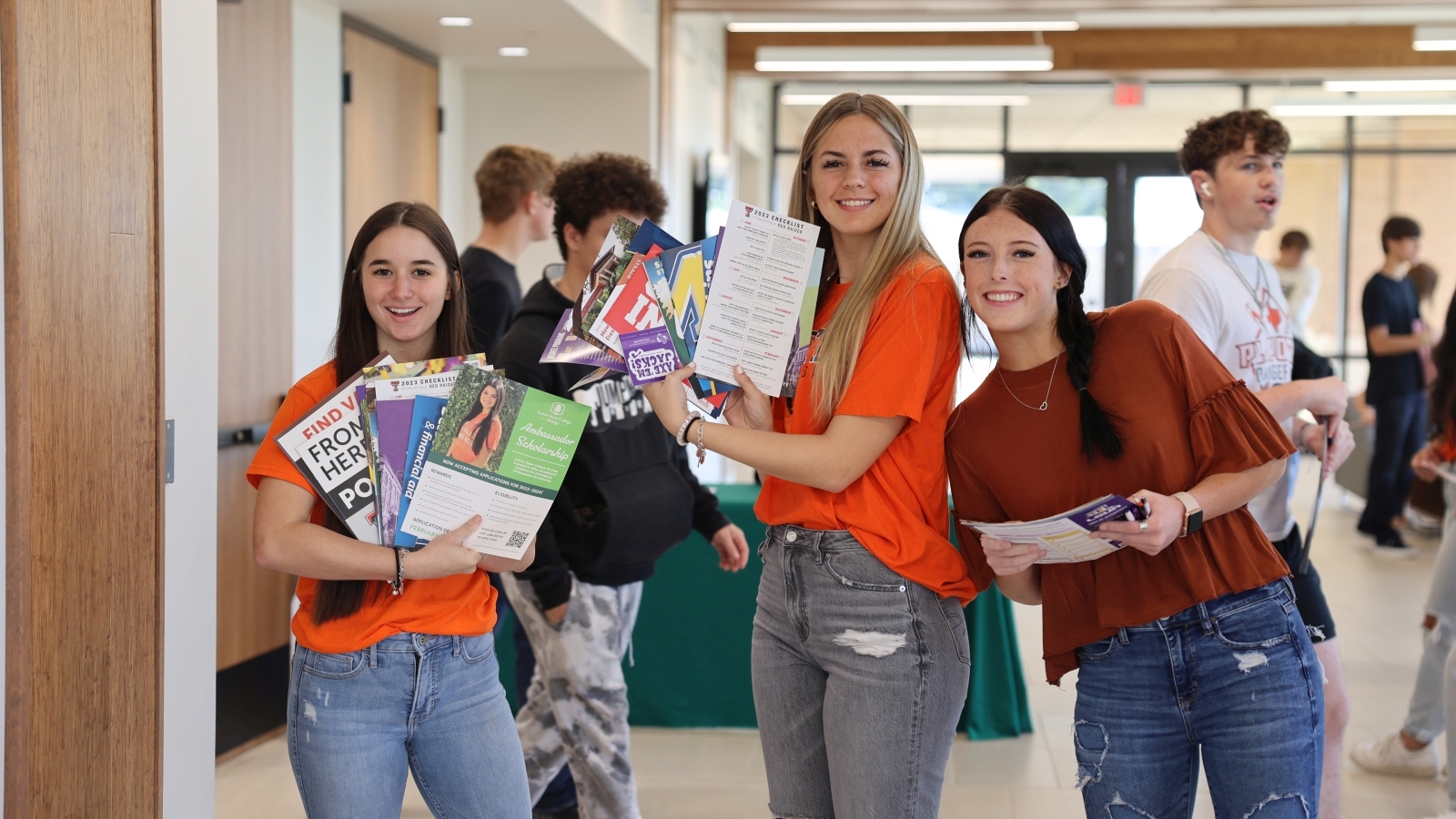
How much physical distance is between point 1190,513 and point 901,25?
686 cm

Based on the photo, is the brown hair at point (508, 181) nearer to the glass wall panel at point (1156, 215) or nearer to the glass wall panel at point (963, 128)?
the glass wall panel at point (963, 128)

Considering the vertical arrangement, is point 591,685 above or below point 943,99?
below

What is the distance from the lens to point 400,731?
174cm

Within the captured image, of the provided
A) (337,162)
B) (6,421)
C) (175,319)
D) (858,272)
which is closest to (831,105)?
(858,272)

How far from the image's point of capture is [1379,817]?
3.36m

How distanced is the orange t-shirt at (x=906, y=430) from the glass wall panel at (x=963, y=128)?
9345 mm

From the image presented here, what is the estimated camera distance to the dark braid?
5.68 ft

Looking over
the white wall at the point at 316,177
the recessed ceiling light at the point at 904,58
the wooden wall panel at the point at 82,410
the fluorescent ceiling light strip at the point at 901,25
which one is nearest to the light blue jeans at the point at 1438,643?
the wooden wall panel at the point at 82,410

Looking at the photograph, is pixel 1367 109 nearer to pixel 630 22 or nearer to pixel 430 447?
pixel 630 22

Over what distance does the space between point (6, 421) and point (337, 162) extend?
334cm

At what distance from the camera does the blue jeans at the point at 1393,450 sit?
24.0 ft

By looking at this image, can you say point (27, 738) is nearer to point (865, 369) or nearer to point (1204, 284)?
point (865, 369)

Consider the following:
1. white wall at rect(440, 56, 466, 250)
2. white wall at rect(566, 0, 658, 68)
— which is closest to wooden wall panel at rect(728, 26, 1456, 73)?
white wall at rect(566, 0, 658, 68)

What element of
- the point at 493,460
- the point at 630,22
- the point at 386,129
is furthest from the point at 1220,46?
the point at 493,460
